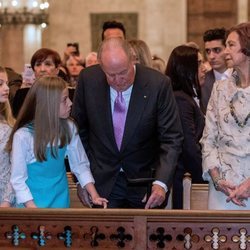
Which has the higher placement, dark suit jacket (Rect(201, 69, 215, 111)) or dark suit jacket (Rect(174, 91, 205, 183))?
dark suit jacket (Rect(201, 69, 215, 111))

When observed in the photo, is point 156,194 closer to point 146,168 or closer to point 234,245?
point 146,168

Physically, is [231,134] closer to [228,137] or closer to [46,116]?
[228,137]

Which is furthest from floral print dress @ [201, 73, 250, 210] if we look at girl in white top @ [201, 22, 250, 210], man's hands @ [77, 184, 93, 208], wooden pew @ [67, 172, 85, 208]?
wooden pew @ [67, 172, 85, 208]

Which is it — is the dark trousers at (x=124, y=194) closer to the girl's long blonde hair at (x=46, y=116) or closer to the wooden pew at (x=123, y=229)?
the girl's long blonde hair at (x=46, y=116)

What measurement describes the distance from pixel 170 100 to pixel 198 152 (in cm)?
110

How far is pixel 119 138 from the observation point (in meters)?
5.84

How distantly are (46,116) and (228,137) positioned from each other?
1.25 meters

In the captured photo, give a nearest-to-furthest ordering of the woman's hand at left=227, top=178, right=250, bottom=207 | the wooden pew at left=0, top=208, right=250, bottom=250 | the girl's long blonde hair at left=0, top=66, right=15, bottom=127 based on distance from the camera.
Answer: the wooden pew at left=0, top=208, right=250, bottom=250 → the woman's hand at left=227, top=178, right=250, bottom=207 → the girl's long blonde hair at left=0, top=66, right=15, bottom=127

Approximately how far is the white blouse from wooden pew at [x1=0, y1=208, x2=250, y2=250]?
1.24 ft

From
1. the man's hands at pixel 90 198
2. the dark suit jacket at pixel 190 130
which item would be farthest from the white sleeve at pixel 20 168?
the dark suit jacket at pixel 190 130

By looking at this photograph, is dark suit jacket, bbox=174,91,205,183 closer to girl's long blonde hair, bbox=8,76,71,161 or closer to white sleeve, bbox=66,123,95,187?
white sleeve, bbox=66,123,95,187

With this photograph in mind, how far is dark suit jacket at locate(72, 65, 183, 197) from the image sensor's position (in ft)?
19.0

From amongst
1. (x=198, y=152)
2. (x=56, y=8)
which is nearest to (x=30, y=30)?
(x=56, y=8)

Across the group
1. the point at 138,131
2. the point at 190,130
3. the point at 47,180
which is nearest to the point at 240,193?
the point at 138,131
